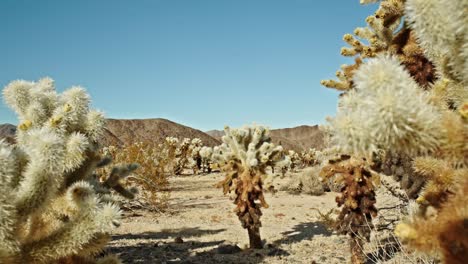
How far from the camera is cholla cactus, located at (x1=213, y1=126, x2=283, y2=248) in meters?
7.18

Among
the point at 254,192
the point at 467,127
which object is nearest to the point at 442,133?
the point at 467,127

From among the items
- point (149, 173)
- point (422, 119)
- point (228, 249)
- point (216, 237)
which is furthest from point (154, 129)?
point (422, 119)

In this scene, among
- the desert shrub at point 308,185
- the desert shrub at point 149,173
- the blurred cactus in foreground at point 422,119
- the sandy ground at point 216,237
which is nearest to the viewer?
the blurred cactus in foreground at point 422,119

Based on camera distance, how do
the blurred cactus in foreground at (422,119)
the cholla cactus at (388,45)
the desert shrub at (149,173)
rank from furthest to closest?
the desert shrub at (149,173), the cholla cactus at (388,45), the blurred cactus in foreground at (422,119)

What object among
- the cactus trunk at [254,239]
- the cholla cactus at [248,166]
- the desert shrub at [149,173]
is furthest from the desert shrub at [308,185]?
the cactus trunk at [254,239]

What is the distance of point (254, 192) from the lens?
23.8 feet

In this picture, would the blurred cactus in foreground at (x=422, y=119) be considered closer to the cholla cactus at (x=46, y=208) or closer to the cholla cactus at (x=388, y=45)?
the cholla cactus at (x=46, y=208)

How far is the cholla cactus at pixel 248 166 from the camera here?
718 cm

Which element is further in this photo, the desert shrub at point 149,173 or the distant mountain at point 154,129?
the distant mountain at point 154,129

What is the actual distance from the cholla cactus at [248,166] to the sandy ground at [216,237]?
52cm

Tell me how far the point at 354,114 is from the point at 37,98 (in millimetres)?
3423

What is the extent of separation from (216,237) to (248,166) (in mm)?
1696

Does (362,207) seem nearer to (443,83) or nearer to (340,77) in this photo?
(340,77)

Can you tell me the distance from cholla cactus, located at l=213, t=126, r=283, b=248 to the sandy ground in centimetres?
52
